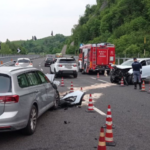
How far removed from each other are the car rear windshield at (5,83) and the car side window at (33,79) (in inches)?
32.8

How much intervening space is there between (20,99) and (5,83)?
482 millimetres

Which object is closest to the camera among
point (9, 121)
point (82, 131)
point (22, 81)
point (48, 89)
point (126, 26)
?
point (9, 121)

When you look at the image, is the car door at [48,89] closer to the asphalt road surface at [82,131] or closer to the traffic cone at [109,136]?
the asphalt road surface at [82,131]

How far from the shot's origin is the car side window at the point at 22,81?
6548 millimetres

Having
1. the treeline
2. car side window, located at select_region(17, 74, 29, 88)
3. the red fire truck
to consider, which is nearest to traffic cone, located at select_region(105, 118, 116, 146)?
car side window, located at select_region(17, 74, 29, 88)

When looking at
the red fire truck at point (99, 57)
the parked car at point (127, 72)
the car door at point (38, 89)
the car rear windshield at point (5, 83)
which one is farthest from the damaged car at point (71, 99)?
the red fire truck at point (99, 57)

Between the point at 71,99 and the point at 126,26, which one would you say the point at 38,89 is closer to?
the point at 71,99

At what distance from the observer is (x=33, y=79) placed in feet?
24.7

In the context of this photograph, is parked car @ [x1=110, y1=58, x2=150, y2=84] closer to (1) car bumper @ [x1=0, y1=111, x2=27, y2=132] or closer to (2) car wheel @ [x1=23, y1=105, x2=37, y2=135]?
(2) car wheel @ [x1=23, y1=105, x2=37, y2=135]

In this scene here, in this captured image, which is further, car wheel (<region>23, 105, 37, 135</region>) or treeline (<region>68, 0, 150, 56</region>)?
treeline (<region>68, 0, 150, 56</region>)

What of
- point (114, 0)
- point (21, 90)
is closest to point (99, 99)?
point (21, 90)

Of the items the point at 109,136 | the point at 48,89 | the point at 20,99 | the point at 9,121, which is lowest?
the point at 109,136

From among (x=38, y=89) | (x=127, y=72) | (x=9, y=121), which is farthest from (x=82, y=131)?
(x=127, y=72)

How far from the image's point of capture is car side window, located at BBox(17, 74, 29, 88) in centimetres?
655
